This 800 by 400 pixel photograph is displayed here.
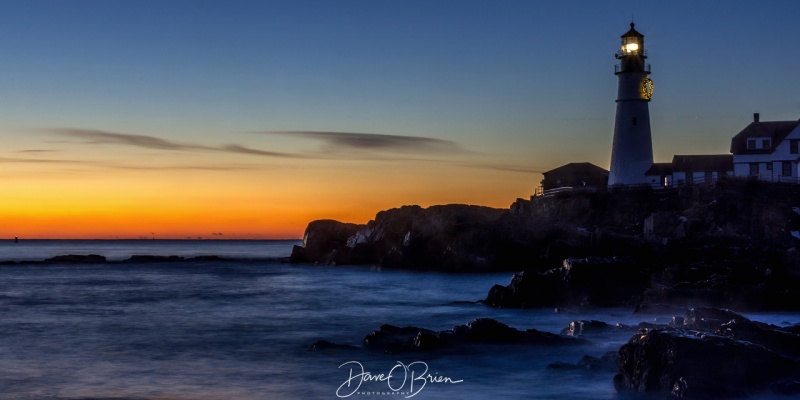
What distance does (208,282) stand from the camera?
47625 millimetres

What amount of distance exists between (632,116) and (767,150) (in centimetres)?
868

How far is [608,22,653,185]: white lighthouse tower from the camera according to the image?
5341cm

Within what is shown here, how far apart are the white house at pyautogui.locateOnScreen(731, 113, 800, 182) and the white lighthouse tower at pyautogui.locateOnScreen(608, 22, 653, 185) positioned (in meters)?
5.56

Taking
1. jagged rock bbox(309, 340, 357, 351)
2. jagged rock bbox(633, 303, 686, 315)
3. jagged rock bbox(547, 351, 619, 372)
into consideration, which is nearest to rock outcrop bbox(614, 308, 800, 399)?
jagged rock bbox(547, 351, 619, 372)

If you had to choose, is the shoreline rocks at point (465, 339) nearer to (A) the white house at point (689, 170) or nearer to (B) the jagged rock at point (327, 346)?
(B) the jagged rock at point (327, 346)

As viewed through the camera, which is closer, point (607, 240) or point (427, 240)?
point (607, 240)

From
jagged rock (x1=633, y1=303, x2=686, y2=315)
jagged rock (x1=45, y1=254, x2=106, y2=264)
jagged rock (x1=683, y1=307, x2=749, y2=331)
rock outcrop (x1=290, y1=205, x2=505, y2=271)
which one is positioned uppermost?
rock outcrop (x1=290, y1=205, x2=505, y2=271)

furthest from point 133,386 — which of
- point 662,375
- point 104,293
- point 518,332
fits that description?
point 104,293

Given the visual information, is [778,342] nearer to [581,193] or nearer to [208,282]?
[208,282]

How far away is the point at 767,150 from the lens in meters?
53.0
